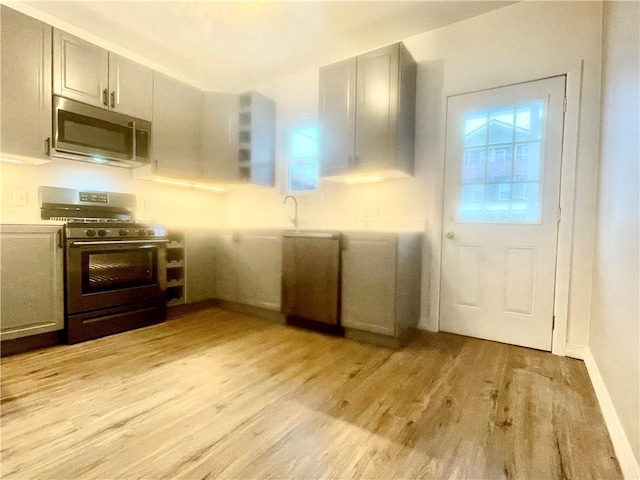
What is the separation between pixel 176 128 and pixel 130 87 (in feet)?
1.79

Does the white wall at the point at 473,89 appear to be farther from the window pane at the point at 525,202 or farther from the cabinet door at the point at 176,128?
the cabinet door at the point at 176,128

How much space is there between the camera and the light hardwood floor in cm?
117

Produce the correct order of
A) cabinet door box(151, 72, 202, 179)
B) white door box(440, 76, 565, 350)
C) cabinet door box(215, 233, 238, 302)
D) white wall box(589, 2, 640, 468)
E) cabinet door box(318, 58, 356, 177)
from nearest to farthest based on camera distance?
white wall box(589, 2, 640, 468) → white door box(440, 76, 565, 350) → cabinet door box(318, 58, 356, 177) → cabinet door box(151, 72, 202, 179) → cabinet door box(215, 233, 238, 302)

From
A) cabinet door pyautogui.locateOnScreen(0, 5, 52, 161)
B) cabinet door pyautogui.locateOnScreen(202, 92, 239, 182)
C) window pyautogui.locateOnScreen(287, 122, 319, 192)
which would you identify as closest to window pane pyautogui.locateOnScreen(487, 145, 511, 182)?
window pyautogui.locateOnScreen(287, 122, 319, 192)

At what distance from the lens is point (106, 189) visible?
3.09 meters

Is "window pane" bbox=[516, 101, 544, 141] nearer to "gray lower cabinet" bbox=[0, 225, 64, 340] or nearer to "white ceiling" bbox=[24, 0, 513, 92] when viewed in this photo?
"white ceiling" bbox=[24, 0, 513, 92]

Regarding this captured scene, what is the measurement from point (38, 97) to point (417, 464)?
345 cm

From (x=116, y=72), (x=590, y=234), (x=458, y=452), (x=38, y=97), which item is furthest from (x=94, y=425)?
(x=590, y=234)

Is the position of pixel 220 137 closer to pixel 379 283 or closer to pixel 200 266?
pixel 200 266

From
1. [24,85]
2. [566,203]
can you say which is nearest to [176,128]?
[24,85]

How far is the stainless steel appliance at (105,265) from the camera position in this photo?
236 cm

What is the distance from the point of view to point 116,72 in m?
2.83

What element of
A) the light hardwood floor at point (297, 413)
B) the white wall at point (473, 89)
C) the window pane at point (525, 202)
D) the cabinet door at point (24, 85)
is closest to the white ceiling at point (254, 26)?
the white wall at point (473, 89)

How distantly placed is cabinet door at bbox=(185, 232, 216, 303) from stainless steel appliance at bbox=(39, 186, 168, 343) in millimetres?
316
